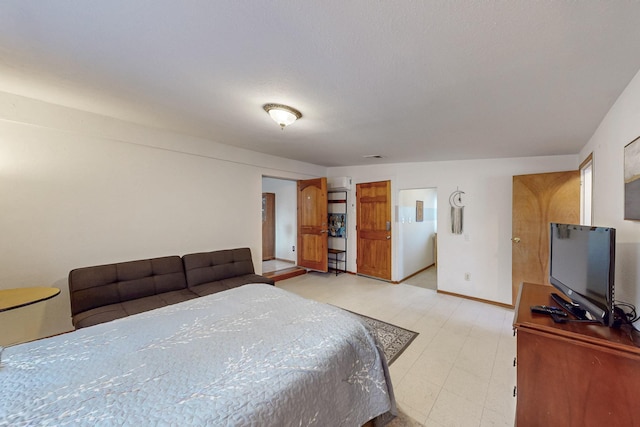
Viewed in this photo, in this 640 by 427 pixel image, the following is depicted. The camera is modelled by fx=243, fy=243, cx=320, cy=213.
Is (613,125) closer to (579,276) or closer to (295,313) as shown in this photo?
(579,276)

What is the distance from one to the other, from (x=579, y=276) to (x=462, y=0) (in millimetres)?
1747

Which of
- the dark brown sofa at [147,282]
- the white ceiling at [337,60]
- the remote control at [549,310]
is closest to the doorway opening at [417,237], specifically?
the white ceiling at [337,60]

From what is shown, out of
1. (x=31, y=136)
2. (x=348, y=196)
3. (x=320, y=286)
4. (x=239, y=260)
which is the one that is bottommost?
(x=320, y=286)

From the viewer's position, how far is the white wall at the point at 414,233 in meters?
4.90

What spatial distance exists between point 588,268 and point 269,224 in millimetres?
6107

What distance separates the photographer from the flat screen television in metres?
1.26

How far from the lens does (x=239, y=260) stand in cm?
361

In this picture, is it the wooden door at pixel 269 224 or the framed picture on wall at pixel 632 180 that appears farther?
the wooden door at pixel 269 224

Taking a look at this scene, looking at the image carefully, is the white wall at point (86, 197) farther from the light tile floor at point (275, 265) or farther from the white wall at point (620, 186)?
the white wall at point (620, 186)

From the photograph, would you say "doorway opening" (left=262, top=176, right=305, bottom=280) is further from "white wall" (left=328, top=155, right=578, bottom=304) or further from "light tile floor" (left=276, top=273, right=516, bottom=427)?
"white wall" (left=328, top=155, right=578, bottom=304)

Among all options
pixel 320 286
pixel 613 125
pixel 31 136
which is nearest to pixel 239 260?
pixel 320 286

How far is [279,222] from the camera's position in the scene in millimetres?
6762

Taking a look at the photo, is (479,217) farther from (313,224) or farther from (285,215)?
(285,215)

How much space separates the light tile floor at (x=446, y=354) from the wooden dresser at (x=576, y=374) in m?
0.49
